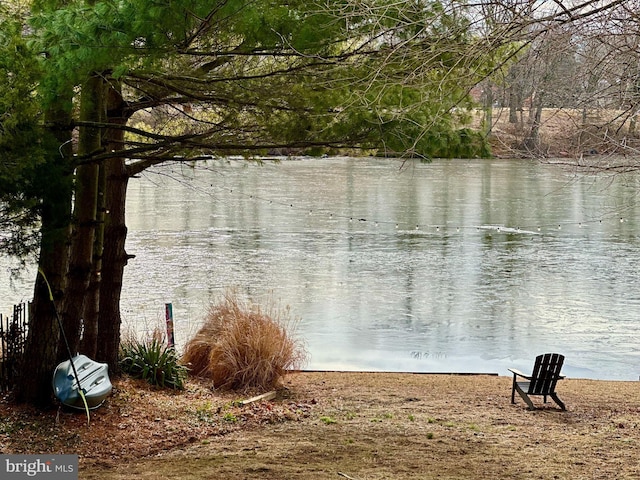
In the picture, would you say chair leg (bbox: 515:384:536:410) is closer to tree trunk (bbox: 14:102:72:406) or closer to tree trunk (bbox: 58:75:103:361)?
tree trunk (bbox: 58:75:103:361)

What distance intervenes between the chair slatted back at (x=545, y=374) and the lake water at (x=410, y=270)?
1.86 m

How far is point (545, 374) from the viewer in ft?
28.7

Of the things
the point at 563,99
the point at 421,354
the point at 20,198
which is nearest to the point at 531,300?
the point at 421,354

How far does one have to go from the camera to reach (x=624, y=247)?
21156mm

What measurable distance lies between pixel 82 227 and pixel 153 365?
6.45 ft

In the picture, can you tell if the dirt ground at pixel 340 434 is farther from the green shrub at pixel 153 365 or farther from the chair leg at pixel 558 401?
the green shrub at pixel 153 365

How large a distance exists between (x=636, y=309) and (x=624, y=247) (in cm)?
696

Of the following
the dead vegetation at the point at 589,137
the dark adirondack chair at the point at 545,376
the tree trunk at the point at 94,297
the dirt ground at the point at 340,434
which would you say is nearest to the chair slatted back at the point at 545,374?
the dark adirondack chair at the point at 545,376

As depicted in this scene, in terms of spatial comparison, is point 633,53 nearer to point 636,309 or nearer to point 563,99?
point 563,99

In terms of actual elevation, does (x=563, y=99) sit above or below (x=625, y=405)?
above

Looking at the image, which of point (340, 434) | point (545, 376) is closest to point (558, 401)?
point (545, 376)

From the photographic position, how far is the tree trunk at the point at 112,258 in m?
8.78

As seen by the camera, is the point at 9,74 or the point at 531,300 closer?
the point at 9,74

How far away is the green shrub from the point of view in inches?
358
